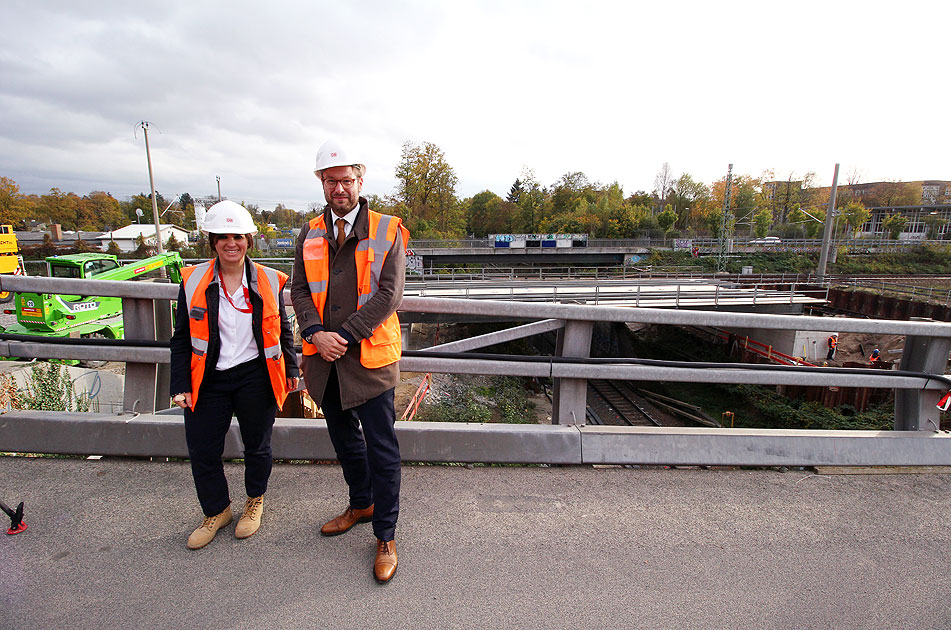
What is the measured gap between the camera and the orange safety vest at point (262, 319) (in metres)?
2.47

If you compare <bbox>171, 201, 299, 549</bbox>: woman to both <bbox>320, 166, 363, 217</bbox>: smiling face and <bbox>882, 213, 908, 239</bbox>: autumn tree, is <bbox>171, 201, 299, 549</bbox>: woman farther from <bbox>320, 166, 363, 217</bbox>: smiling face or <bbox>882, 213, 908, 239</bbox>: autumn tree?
<bbox>882, 213, 908, 239</bbox>: autumn tree

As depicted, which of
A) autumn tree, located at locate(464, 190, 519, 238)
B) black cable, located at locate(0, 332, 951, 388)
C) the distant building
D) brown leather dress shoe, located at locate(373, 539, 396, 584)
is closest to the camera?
brown leather dress shoe, located at locate(373, 539, 396, 584)

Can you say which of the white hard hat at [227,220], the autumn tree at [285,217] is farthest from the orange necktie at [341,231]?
the autumn tree at [285,217]

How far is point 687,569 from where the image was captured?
2359 mm

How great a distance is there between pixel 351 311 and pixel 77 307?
15971 millimetres

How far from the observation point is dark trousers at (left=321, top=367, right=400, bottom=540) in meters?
2.42

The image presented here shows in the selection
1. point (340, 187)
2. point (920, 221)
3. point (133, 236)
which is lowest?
point (133, 236)

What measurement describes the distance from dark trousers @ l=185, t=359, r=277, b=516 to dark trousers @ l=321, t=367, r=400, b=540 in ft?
1.25

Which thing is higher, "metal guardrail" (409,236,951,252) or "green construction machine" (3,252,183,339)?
"metal guardrail" (409,236,951,252)

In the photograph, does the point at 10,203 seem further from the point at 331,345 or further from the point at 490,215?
the point at 331,345

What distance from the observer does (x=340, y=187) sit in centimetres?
242

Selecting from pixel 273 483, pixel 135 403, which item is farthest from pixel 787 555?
pixel 135 403

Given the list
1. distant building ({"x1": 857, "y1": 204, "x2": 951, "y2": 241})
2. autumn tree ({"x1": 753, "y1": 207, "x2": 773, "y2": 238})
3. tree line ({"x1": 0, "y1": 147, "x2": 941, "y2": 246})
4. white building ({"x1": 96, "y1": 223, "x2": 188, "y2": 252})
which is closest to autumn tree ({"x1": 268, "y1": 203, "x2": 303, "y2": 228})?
tree line ({"x1": 0, "y1": 147, "x2": 941, "y2": 246})

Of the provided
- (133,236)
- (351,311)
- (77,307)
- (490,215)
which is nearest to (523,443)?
(351,311)
